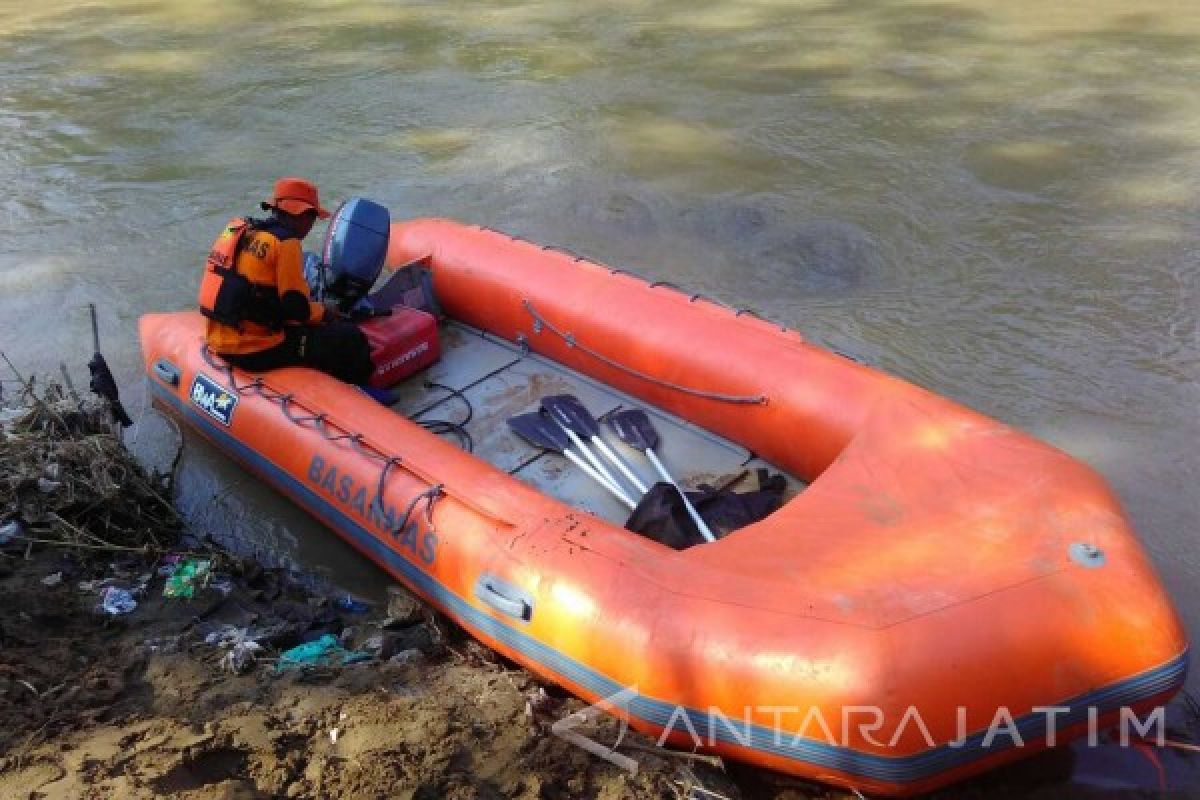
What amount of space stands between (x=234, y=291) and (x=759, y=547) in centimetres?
215

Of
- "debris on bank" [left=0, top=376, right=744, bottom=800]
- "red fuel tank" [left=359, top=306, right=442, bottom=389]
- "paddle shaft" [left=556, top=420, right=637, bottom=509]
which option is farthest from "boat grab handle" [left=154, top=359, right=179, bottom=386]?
"paddle shaft" [left=556, top=420, right=637, bottom=509]

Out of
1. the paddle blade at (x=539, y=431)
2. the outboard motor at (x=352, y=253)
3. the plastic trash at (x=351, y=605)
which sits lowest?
the plastic trash at (x=351, y=605)

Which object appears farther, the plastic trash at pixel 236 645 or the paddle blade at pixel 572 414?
the paddle blade at pixel 572 414

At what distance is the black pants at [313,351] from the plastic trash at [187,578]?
0.82m

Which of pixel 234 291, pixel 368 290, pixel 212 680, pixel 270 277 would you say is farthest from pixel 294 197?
pixel 212 680

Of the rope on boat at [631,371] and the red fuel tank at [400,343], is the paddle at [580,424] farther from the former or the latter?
the red fuel tank at [400,343]

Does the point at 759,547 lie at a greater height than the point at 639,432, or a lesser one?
greater

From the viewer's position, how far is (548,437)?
388 cm

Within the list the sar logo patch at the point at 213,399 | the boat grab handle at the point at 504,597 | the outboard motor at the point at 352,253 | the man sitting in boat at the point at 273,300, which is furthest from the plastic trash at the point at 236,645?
the outboard motor at the point at 352,253

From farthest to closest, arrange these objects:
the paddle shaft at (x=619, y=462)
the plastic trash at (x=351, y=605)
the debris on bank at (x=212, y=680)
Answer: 1. the paddle shaft at (x=619, y=462)
2. the plastic trash at (x=351, y=605)
3. the debris on bank at (x=212, y=680)

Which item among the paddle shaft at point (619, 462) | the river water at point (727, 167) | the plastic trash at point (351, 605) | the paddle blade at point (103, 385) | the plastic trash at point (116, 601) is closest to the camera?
the plastic trash at point (116, 601)

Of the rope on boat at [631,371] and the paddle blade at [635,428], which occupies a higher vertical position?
the rope on boat at [631,371]

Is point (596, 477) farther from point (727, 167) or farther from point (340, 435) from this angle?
point (727, 167)

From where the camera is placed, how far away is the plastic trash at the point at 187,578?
335cm
